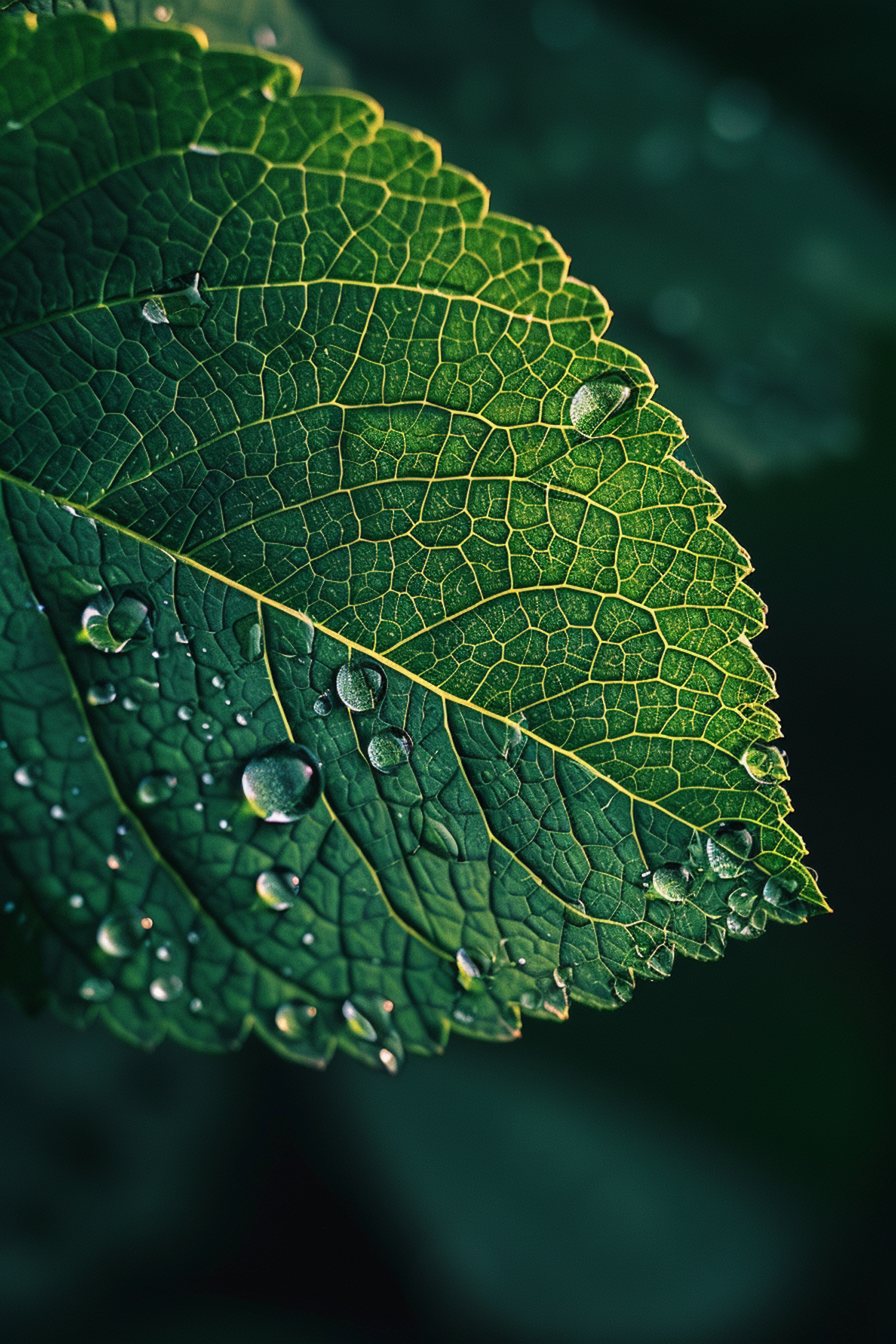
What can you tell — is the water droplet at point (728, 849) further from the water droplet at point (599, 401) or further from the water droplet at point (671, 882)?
the water droplet at point (599, 401)

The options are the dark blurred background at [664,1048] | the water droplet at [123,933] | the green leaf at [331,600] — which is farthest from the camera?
the dark blurred background at [664,1048]

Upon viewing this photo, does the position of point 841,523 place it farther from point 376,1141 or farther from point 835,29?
point 376,1141

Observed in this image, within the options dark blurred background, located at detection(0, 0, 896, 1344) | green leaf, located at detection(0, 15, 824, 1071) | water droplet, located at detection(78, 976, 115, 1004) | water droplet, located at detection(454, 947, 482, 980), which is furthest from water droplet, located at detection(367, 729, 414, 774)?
dark blurred background, located at detection(0, 0, 896, 1344)

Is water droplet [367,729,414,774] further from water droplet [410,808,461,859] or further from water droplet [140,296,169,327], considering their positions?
water droplet [140,296,169,327]

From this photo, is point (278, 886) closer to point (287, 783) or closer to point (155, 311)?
point (287, 783)

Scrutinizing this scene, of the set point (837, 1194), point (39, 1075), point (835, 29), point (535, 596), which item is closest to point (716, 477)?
point (835, 29)

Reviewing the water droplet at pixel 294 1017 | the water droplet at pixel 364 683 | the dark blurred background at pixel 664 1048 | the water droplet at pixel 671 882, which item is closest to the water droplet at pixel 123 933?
the water droplet at pixel 294 1017
